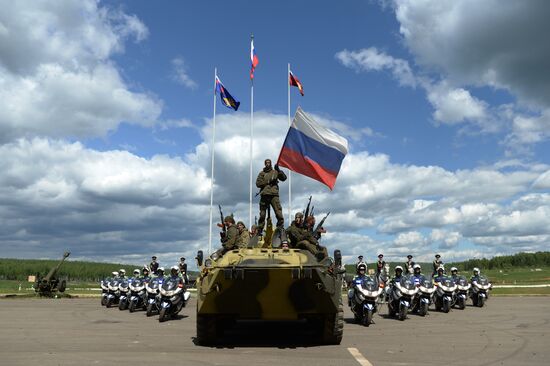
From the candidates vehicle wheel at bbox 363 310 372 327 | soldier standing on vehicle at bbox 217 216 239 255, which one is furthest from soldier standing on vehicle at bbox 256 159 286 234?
vehicle wheel at bbox 363 310 372 327

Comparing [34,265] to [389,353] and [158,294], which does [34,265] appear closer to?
[158,294]

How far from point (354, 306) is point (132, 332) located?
608cm

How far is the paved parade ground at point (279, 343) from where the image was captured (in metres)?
8.59

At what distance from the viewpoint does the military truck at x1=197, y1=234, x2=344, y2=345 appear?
9.88 meters

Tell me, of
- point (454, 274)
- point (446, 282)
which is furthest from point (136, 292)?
point (454, 274)

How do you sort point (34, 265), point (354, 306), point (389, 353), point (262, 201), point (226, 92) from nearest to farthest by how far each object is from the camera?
1. point (389, 353)
2. point (262, 201)
3. point (354, 306)
4. point (226, 92)
5. point (34, 265)

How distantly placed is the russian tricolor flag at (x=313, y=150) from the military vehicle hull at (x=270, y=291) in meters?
5.30

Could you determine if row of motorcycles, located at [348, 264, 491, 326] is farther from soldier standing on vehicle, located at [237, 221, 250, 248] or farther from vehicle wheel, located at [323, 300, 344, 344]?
vehicle wheel, located at [323, 300, 344, 344]

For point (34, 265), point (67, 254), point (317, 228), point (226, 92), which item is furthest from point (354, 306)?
point (34, 265)

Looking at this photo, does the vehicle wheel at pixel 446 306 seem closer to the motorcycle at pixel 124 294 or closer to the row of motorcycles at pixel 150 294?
the row of motorcycles at pixel 150 294

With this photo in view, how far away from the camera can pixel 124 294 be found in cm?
2223

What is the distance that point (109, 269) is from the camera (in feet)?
368

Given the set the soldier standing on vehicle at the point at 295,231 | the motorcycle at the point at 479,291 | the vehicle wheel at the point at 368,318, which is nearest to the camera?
the soldier standing on vehicle at the point at 295,231

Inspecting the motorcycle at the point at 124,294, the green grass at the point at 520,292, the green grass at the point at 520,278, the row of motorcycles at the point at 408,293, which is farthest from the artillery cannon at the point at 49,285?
the green grass at the point at 520,278
